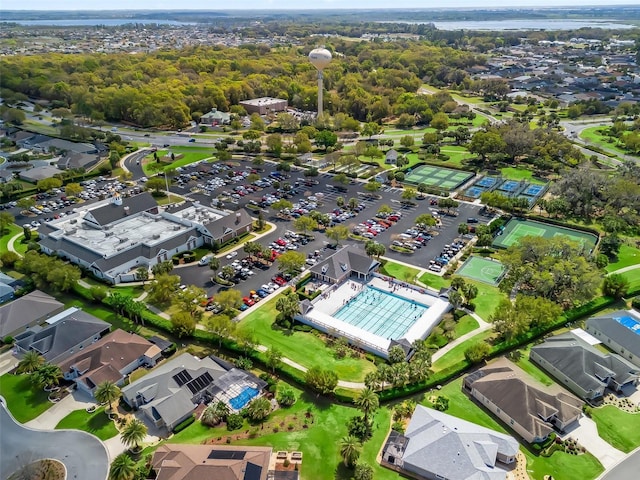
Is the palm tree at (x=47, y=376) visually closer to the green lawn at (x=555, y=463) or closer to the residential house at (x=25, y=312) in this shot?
the residential house at (x=25, y=312)

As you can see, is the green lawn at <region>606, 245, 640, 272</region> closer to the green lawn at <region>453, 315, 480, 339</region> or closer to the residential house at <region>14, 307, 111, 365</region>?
the green lawn at <region>453, 315, 480, 339</region>

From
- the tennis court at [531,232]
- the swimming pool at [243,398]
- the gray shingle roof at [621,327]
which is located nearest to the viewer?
the swimming pool at [243,398]

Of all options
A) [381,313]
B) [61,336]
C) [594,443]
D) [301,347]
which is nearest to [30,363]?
[61,336]

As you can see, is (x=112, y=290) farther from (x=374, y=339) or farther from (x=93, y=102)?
(x=93, y=102)

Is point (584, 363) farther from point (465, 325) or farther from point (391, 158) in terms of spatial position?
point (391, 158)

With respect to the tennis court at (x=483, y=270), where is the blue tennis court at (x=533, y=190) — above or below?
above

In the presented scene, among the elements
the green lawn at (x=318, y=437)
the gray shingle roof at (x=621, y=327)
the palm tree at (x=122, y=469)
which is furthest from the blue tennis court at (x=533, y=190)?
the palm tree at (x=122, y=469)

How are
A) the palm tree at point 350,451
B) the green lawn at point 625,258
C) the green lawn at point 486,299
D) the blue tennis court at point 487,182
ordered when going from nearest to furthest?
1. the palm tree at point 350,451
2. the green lawn at point 486,299
3. the green lawn at point 625,258
4. the blue tennis court at point 487,182

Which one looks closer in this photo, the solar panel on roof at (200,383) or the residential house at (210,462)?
the residential house at (210,462)
